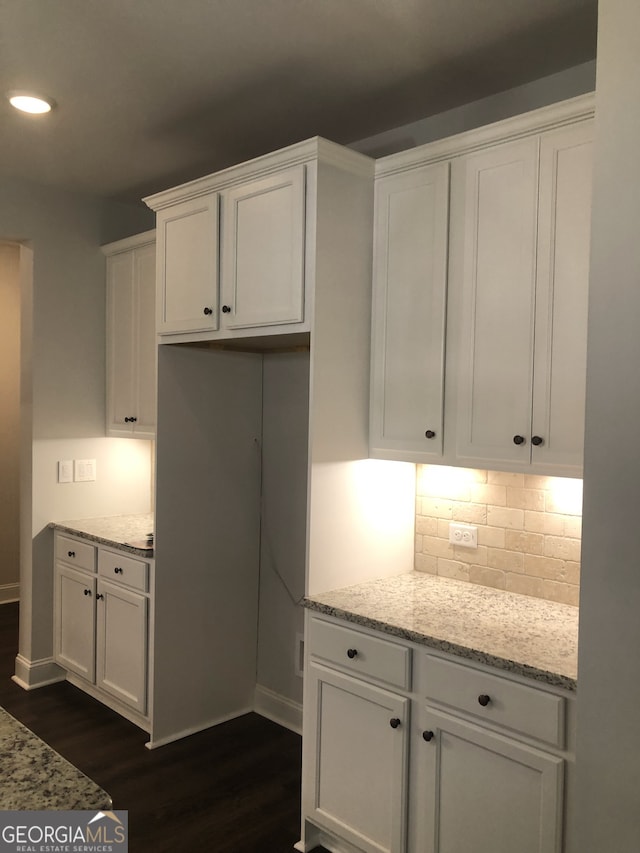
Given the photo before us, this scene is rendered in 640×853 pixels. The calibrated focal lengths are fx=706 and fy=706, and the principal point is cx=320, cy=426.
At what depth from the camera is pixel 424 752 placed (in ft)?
7.02

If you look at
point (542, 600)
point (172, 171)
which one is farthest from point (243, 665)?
point (172, 171)

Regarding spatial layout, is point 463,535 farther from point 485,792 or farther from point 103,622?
point 103,622

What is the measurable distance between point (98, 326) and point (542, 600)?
284 centimetres

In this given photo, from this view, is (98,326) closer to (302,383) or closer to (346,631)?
(302,383)

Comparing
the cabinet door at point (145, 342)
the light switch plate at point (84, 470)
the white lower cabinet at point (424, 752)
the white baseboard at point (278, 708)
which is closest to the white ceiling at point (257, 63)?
the cabinet door at point (145, 342)

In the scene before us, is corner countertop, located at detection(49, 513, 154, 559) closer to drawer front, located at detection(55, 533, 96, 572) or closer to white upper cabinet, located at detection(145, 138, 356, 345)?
drawer front, located at detection(55, 533, 96, 572)

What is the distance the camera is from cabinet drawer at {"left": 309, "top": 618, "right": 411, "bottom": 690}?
2.20m

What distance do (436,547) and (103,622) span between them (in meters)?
1.80

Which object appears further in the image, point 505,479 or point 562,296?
point 505,479

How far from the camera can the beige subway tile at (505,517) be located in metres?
2.56

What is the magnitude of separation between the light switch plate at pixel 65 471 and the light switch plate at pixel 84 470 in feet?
0.09

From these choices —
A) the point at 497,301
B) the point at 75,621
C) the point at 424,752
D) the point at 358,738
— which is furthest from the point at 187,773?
the point at 497,301

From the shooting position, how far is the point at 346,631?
92.7 inches

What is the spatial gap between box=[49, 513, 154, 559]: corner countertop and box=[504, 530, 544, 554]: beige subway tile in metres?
1.60
